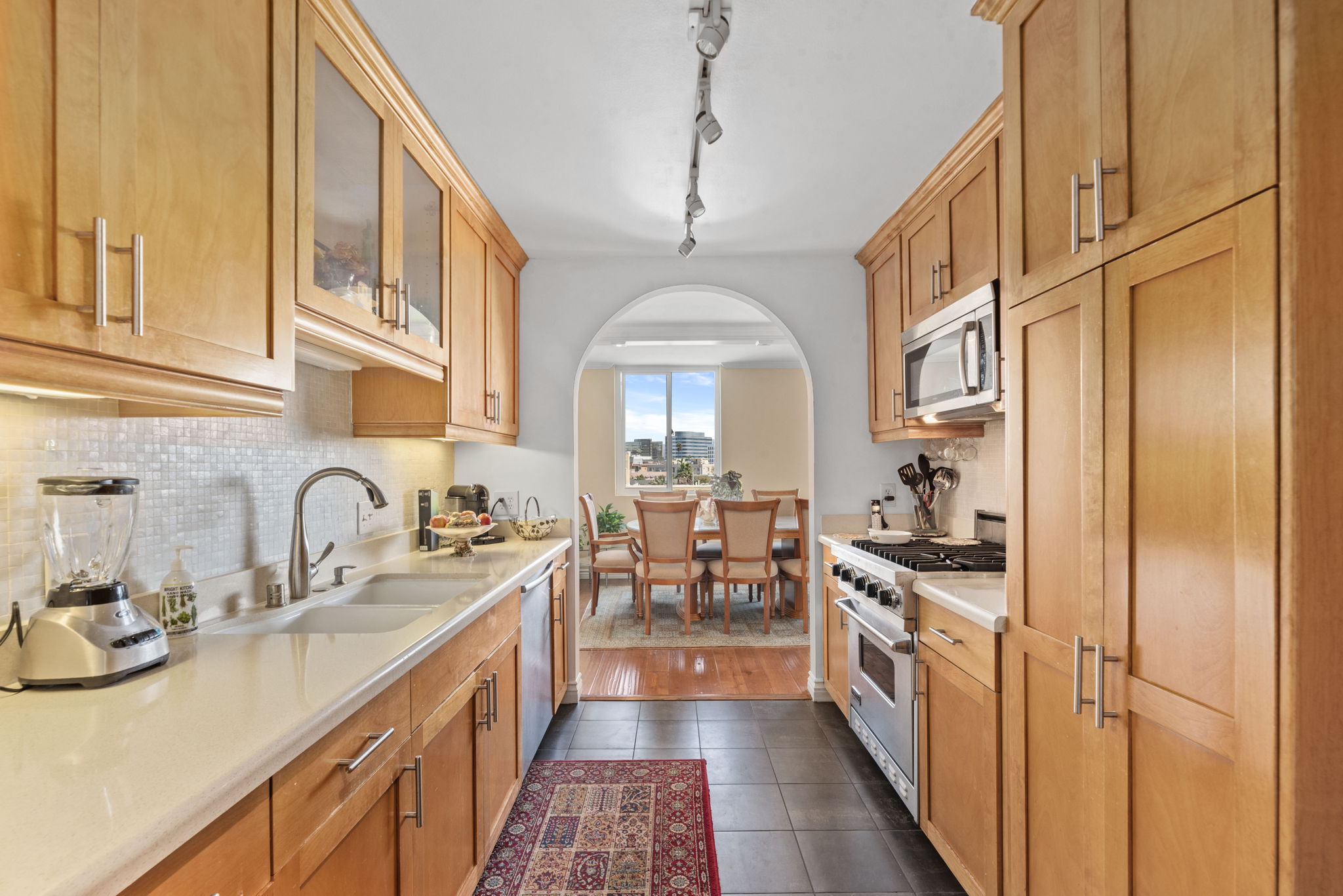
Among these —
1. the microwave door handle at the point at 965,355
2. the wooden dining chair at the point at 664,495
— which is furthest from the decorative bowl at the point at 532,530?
the wooden dining chair at the point at 664,495

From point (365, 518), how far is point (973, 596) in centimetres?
214

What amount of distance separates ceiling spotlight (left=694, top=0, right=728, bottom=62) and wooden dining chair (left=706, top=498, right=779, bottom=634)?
3414mm

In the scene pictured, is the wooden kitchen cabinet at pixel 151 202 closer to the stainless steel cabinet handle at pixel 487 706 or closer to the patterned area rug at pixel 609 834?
the stainless steel cabinet handle at pixel 487 706

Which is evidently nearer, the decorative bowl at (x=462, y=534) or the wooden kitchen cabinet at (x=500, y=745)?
the wooden kitchen cabinet at (x=500, y=745)

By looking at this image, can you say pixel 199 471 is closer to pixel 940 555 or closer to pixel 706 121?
pixel 706 121

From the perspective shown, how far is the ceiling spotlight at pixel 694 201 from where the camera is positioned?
2398mm

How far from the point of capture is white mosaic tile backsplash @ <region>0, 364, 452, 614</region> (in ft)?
3.79

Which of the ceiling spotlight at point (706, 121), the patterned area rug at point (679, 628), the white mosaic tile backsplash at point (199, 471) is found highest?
the ceiling spotlight at point (706, 121)

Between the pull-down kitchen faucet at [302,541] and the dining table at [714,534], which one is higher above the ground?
the pull-down kitchen faucet at [302,541]

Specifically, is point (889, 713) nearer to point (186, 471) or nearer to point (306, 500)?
point (306, 500)

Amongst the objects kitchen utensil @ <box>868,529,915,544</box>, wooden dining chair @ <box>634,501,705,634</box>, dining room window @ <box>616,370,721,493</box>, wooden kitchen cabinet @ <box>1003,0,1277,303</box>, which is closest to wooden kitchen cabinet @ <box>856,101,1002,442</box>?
kitchen utensil @ <box>868,529,915,544</box>

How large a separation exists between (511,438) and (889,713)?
7.17 ft

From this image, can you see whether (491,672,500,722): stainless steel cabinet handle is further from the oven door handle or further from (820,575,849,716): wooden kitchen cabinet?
(820,575,849,716): wooden kitchen cabinet

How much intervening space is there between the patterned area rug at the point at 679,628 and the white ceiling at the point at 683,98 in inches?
113
